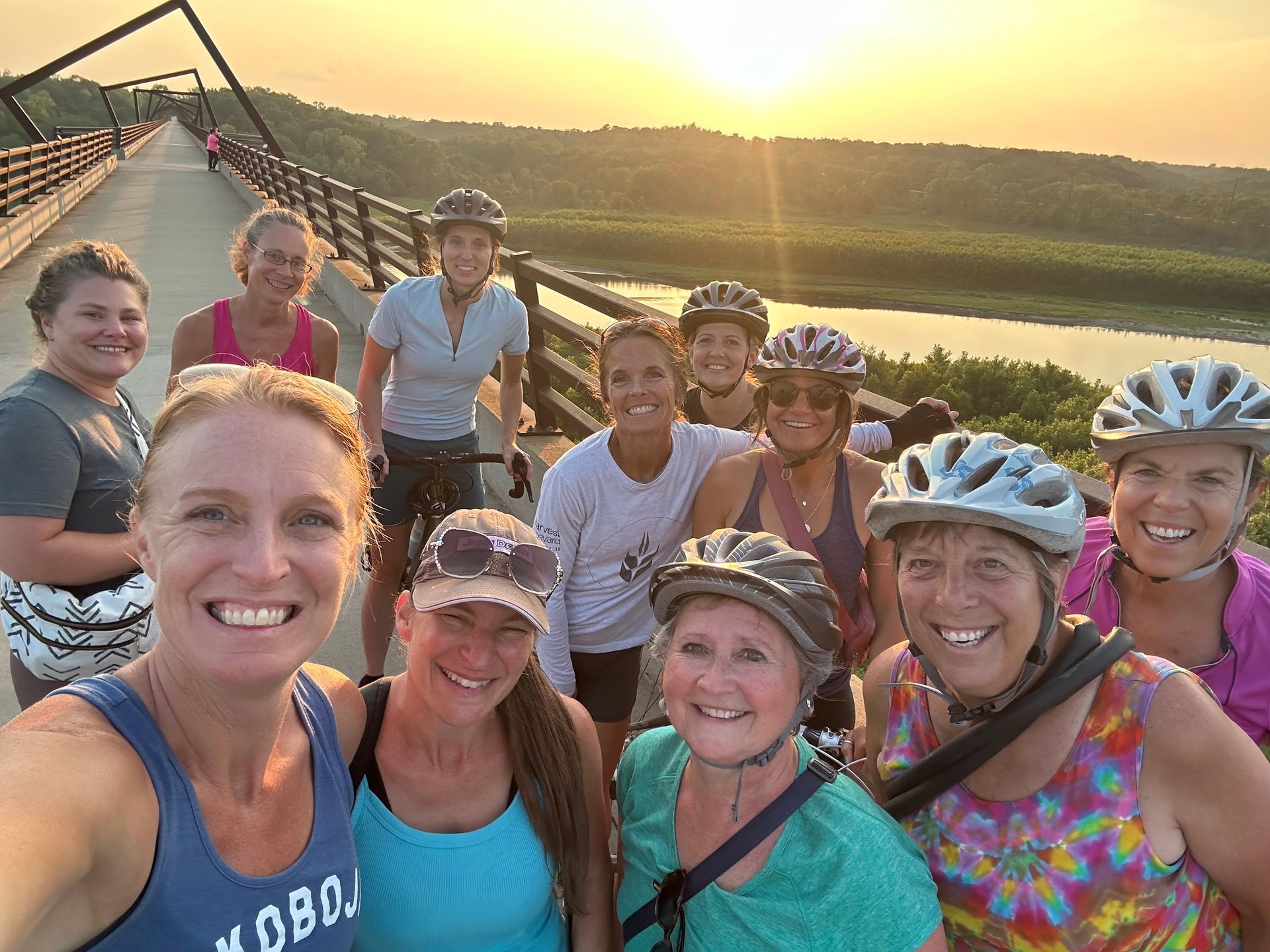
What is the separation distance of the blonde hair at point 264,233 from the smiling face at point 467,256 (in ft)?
2.15

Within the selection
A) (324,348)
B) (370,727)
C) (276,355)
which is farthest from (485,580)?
(324,348)

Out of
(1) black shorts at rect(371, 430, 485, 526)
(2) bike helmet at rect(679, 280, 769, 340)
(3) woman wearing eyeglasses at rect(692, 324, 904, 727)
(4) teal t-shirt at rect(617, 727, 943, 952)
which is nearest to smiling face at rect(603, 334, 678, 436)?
(3) woman wearing eyeglasses at rect(692, 324, 904, 727)

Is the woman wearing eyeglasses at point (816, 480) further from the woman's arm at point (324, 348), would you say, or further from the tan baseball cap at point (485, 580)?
the woman's arm at point (324, 348)

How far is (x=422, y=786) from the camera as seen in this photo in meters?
1.92

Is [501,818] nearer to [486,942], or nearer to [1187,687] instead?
[486,942]

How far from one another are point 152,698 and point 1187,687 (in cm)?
191

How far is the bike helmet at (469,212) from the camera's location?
451cm

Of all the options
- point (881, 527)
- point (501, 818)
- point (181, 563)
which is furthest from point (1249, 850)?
point (181, 563)

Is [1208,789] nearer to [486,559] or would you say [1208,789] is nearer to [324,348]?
[486,559]

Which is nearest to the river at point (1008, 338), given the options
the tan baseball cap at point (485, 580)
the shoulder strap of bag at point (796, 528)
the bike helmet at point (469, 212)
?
the bike helmet at point (469, 212)

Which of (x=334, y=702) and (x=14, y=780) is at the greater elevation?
(x=14, y=780)

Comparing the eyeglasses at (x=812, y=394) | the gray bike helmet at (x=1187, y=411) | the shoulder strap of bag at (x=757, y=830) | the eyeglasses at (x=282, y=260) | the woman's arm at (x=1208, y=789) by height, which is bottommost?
the shoulder strap of bag at (x=757, y=830)

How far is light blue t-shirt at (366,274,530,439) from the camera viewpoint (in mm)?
4348

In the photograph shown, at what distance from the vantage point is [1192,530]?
223cm
